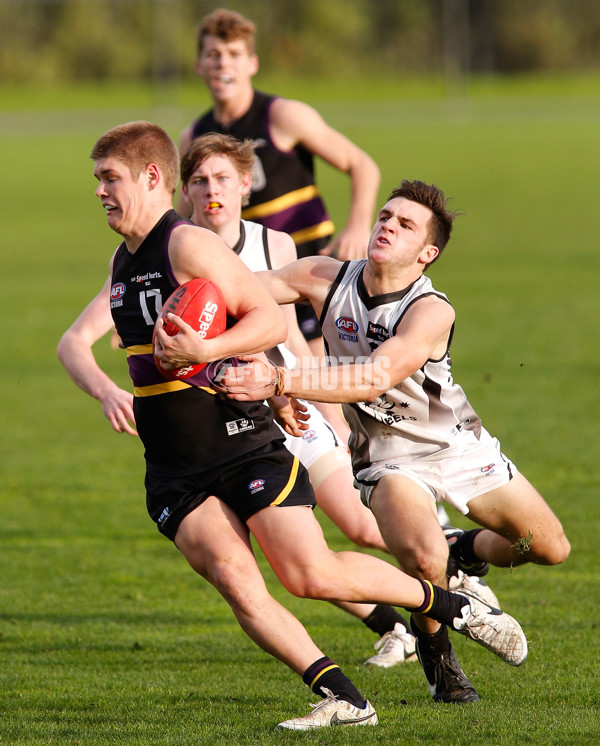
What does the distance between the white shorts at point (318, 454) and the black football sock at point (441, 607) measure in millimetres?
1068

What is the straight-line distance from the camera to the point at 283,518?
4.35 meters

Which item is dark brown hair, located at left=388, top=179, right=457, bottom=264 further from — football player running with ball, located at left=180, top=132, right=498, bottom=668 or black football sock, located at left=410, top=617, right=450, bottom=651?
black football sock, located at left=410, top=617, right=450, bottom=651

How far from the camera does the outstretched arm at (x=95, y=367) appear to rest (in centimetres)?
487

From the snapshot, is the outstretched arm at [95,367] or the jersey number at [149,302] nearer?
the jersey number at [149,302]

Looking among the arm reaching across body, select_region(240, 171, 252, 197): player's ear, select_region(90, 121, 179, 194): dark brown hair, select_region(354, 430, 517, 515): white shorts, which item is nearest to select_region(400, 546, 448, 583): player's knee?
select_region(354, 430, 517, 515): white shorts

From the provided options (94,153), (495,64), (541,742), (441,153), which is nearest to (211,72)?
(94,153)

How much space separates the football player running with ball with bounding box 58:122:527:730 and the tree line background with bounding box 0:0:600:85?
56.9 metres

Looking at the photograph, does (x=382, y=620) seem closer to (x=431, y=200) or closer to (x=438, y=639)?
(x=438, y=639)

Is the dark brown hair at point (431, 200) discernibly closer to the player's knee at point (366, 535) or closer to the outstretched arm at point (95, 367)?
the outstretched arm at point (95, 367)

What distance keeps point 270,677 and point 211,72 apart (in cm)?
396

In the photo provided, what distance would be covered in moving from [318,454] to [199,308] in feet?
5.43

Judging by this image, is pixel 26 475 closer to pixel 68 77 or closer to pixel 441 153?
pixel 441 153

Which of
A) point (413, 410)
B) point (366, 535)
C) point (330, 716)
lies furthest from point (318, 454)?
point (330, 716)

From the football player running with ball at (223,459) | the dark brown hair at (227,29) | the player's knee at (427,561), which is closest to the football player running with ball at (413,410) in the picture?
the player's knee at (427,561)
